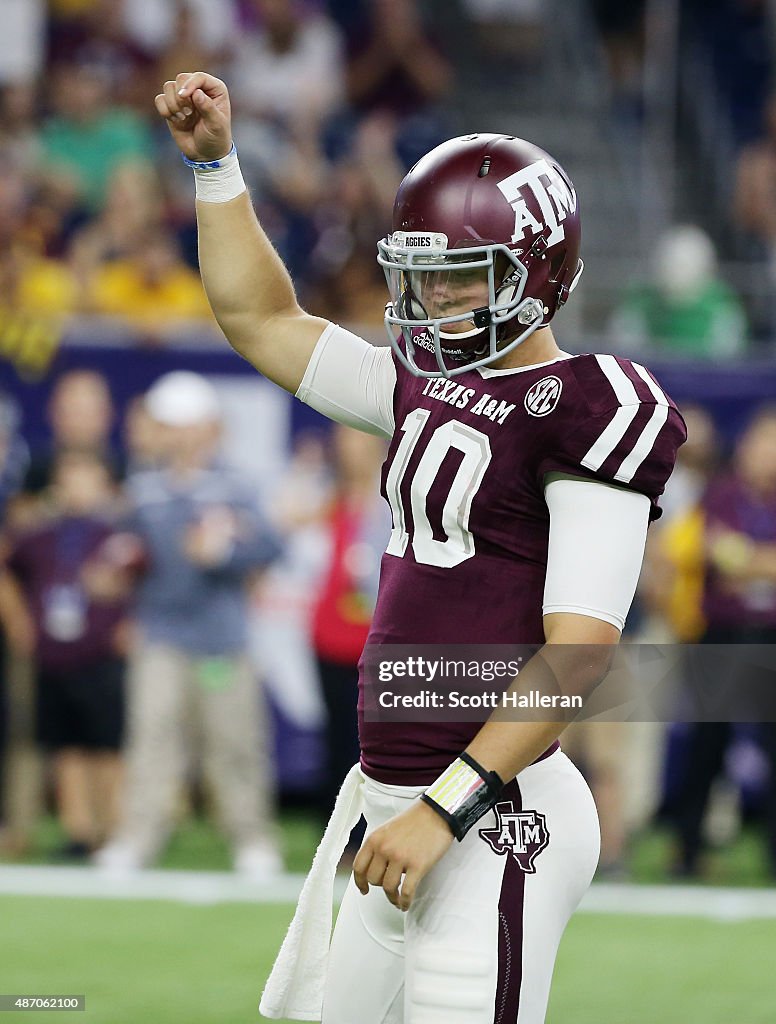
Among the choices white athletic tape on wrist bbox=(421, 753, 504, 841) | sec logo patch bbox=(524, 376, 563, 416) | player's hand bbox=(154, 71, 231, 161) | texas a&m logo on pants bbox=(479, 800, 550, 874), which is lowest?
texas a&m logo on pants bbox=(479, 800, 550, 874)

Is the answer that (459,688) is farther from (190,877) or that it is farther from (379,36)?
(379,36)

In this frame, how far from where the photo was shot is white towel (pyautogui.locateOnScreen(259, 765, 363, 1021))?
2.81m

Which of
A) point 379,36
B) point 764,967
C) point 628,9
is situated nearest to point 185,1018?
point 764,967

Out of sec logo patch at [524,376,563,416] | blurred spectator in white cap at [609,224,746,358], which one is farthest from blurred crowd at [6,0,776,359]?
sec logo patch at [524,376,563,416]

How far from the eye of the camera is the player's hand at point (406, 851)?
95.1 inches

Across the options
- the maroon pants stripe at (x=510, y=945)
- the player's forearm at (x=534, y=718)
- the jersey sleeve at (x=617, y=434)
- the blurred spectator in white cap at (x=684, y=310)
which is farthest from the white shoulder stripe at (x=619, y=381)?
the blurred spectator in white cap at (x=684, y=310)

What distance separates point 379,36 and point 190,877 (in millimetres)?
5896

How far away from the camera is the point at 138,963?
17.0ft

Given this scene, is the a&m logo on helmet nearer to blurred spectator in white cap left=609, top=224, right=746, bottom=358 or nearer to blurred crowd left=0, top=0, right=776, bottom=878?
blurred crowd left=0, top=0, right=776, bottom=878

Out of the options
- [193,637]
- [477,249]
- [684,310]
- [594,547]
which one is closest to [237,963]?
[193,637]

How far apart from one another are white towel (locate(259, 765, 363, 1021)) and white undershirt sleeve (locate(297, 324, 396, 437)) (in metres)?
0.60

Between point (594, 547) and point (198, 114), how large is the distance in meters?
1.02

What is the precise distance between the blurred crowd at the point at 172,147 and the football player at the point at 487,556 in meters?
4.84

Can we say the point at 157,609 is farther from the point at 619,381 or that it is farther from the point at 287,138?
the point at 619,381
